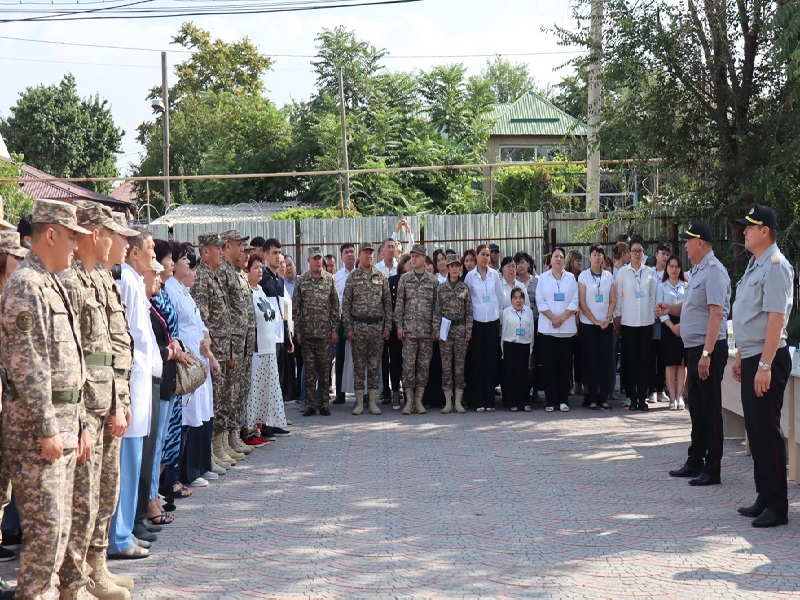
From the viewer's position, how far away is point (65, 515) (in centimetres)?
478

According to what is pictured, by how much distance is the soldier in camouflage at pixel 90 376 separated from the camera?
514cm

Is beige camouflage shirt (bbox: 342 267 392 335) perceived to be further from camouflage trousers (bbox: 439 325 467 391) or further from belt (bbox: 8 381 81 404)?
belt (bbox: 8 381 81 404)

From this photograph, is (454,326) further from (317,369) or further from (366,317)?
(317,369)

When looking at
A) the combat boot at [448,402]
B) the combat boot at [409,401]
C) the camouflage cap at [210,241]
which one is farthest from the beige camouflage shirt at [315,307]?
the camouflage cap at [210,241]

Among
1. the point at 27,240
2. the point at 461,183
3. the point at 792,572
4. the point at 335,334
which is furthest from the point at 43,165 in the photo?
the point at 792,572

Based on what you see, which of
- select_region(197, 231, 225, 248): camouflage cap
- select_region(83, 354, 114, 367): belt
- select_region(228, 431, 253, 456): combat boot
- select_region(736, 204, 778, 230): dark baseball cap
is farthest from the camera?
select_region(228, 431, 253, 456): combat boot

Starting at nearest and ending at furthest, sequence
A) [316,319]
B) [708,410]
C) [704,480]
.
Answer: [704,480] < [708,410] < [316,319]

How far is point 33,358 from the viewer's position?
458 cm

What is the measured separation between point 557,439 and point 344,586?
5585mm

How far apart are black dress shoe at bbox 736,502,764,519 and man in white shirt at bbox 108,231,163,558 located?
168 inches

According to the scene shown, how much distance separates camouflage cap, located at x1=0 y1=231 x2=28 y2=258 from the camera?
227 inches

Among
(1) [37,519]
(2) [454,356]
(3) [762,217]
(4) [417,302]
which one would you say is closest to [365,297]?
(4) [417,302]

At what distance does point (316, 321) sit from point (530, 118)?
1693 inches

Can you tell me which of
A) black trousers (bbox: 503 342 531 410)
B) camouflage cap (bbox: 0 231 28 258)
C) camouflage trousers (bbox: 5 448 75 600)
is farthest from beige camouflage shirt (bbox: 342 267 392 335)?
camouflage trousers (bbox: 5 448 75 600)
